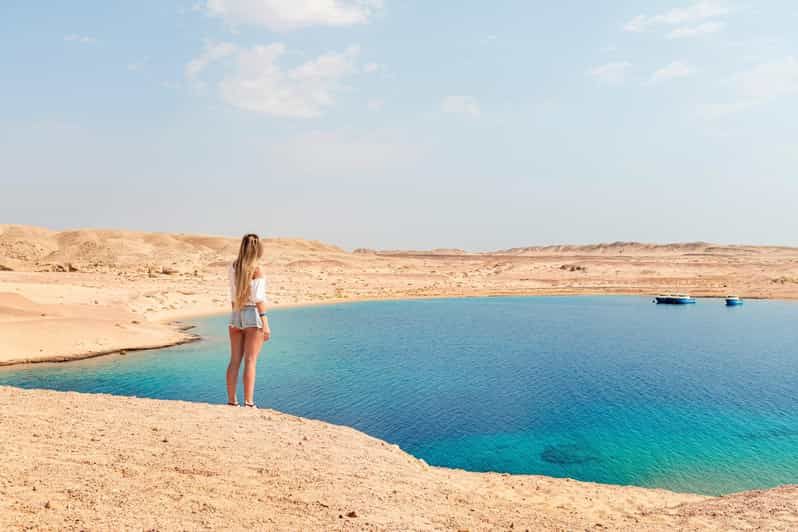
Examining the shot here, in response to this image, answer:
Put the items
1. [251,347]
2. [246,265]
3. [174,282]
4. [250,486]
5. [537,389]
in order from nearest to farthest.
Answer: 1. [250,486]
2. [246,265]
3. [251,347]
4. [537,389]
5. [174,282]

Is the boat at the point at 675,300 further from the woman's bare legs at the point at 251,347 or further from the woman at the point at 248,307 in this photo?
the woman at the point at 248,307

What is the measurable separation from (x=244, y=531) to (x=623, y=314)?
4847 cm

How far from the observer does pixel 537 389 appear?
2148 cm

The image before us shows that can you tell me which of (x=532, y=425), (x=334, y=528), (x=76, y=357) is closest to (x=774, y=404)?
(x=532, y=425)

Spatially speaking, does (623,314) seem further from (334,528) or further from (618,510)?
(334,528)

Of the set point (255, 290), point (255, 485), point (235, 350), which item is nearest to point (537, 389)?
point (235, 350)

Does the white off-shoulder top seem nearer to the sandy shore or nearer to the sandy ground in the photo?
the sandy ground

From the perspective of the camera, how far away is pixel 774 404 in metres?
19.2

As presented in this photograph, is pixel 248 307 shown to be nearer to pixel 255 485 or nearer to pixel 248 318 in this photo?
pixel 248 318

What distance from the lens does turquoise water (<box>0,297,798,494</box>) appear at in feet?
46.7

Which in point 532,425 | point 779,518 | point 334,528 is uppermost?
point 334,528

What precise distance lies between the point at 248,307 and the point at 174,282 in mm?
53140

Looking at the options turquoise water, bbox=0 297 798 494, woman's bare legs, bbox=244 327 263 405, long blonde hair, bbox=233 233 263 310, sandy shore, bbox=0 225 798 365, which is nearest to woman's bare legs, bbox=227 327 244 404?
woman's bare legs, bbox=244 327 263 405

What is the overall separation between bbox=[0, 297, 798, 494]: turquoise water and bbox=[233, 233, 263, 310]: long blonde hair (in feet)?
21.5
